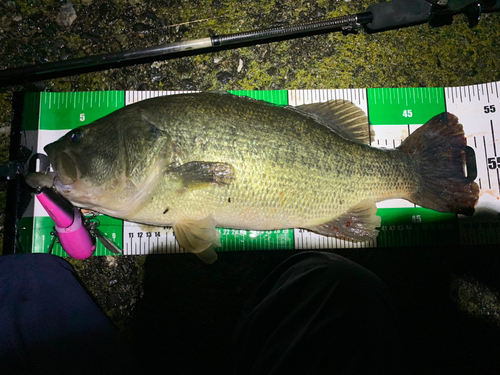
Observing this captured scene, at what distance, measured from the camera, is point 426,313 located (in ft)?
7.15

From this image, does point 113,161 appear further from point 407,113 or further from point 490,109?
point 490,109

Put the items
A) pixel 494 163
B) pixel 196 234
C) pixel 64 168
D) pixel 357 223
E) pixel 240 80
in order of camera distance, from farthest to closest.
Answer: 1. pixel 240 80
2. pixel 494 163
3. pixel 357 223
4. pixel 196 234
5. pixel 64 168

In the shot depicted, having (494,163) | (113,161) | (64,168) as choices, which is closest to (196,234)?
(113,161)

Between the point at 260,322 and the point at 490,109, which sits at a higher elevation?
the point at 490,109

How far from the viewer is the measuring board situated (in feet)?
6.87

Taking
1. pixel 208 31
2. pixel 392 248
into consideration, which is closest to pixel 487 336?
pixel 392 248

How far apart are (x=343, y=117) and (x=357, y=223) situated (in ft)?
2.21

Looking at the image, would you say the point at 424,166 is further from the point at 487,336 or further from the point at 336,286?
the point at 487,336

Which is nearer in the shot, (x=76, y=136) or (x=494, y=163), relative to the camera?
(x=76, y=136)

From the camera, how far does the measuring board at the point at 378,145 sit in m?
2.09

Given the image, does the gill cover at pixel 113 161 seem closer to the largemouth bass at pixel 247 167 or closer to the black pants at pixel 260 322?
the largemouth bass at pixel 247 167

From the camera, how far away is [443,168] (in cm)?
199

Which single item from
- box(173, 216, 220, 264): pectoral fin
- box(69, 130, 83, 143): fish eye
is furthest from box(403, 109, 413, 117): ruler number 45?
box(69, 130, 83, 143): fish eye

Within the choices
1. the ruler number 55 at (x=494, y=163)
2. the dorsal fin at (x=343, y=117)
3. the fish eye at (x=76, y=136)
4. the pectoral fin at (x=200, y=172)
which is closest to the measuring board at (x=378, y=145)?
the ruler number 55 at (x=494, y=163)
